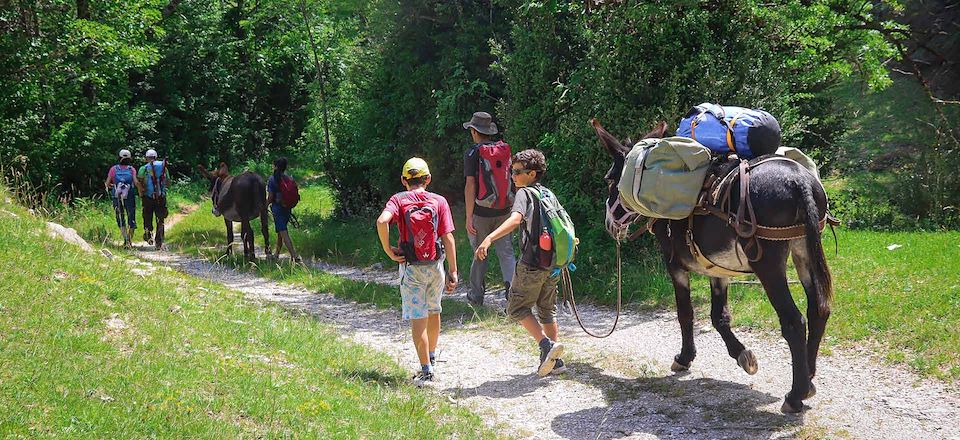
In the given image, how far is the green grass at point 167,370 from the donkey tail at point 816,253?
96.7 inches

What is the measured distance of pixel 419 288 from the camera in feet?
22.0

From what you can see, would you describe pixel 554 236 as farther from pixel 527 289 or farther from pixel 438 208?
pixel 438 208

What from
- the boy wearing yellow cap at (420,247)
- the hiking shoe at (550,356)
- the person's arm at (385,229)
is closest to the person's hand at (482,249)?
the boy wearing yellow cap at (420,247)

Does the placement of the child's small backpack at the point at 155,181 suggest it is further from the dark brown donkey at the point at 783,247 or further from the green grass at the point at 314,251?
the dark brown donkey at the point at 783,247

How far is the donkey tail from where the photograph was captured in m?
5.43

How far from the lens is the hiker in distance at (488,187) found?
928 cm

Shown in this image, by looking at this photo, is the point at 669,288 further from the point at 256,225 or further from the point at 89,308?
the point at 256,225

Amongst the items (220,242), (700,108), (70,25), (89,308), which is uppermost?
(70,25)

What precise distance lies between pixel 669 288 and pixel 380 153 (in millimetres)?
8656

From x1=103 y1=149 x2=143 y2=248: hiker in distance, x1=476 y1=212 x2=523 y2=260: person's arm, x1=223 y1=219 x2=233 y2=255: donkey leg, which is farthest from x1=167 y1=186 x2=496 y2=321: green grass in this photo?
x1=476 y1=212 x2=523 y2=260: person's arm

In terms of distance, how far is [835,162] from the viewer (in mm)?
15594

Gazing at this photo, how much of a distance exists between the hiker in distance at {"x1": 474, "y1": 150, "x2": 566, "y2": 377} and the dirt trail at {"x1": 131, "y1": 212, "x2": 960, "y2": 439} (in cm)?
38

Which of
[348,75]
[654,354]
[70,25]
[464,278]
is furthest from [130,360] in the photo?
[70,25]

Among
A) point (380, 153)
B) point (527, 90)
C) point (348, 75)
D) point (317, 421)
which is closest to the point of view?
point (317, 421)
